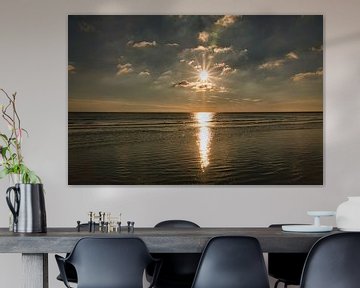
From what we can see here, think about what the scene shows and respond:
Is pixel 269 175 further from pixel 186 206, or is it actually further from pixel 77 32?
pixel 77 32

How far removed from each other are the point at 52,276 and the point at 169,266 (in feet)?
5.29

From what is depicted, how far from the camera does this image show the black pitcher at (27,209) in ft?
12.8

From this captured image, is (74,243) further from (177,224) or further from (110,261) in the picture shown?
(177,224)

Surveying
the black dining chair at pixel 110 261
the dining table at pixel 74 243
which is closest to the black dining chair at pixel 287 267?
the dining table at pixel 74 243

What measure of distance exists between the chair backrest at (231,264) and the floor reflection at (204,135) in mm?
2355

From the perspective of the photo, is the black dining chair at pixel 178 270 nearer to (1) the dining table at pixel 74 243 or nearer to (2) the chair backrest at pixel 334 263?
(1) the dining table at pixel 74 243

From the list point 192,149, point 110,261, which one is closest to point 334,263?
point 110,261

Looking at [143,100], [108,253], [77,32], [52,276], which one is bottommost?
[52,276]

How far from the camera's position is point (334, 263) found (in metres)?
3.55

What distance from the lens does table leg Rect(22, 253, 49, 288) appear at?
3.74 metres

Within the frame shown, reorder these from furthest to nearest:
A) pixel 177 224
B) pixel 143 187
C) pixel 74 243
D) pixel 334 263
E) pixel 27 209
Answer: pixel 143 187, pixel 177 224, pixel 27 209, pixel 74 243, pixel 334 263

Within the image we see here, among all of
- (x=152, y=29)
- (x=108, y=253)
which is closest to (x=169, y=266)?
(x=108, y=253)

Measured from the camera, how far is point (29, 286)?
3758 mm

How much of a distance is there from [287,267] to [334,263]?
53.4 inches
